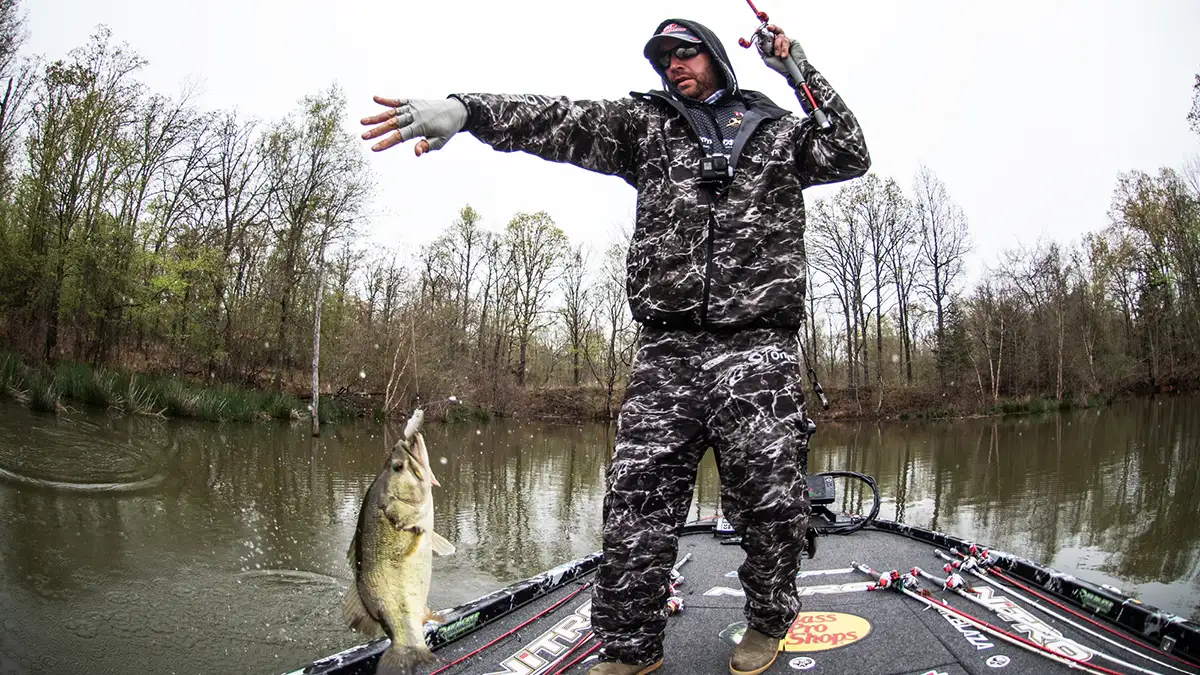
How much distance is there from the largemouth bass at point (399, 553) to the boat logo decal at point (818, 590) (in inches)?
94.4

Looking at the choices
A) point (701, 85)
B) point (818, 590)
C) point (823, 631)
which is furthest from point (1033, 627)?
point (701, 85)

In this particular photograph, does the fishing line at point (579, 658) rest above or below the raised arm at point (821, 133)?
below

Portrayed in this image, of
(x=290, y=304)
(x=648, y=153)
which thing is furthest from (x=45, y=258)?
(x=648, y=153)

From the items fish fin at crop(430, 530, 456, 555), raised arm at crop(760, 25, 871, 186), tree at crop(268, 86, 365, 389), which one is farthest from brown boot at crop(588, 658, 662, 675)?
tree at crop(268, 86, 365, 389)

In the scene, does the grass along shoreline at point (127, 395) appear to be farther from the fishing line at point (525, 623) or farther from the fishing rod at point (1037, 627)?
the fishing rod at point (1037, 627)

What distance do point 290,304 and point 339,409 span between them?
5465 mm

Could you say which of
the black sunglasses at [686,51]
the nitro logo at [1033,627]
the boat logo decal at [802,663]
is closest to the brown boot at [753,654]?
the boat logo decal at [802,663]

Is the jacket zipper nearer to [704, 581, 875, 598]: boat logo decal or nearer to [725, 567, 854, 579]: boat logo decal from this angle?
[704, 581, 875, 598]: boat logo decal

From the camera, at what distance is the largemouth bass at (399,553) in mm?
1505

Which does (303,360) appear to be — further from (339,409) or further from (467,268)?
(467,268)

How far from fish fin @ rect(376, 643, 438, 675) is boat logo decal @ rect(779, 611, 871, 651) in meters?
1.66

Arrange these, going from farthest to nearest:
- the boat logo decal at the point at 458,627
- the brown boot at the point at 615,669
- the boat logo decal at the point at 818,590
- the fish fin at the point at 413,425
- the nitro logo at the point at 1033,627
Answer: the boat logo decal at the point at 818,590 → the boat logo decal at the point at 458,627 → the nitro logo at the point at 1033,627 → the brown boot at the point at 615,669 → the fish fin at the point at 413,425

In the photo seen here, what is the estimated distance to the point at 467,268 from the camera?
43781 mm

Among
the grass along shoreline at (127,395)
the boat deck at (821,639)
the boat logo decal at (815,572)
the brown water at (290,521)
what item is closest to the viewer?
the boat deck at (821,639)
